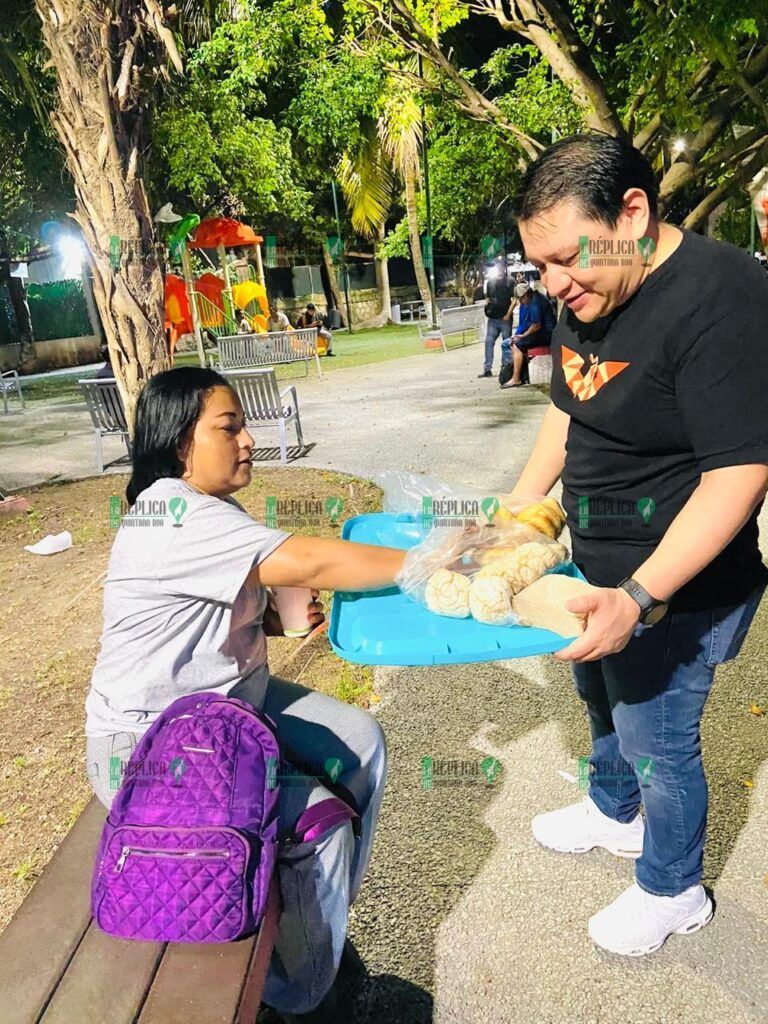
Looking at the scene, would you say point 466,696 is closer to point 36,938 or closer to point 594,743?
point 594,743

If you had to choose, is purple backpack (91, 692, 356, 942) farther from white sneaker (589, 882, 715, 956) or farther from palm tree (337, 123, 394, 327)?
palm tree (337, 123, 394, 327)

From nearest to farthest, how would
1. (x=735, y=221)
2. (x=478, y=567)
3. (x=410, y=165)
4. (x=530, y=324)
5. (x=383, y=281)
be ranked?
(x=478, y=567), (x=530, y=324), (x=735, y=221), (x=410, y=165), (x=383, y=281)

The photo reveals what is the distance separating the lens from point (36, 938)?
165cm

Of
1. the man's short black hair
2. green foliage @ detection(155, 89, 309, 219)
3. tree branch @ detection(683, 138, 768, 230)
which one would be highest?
green foliage @ detection(155, 89, 309, 219)

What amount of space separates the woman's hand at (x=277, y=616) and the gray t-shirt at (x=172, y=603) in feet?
1.08

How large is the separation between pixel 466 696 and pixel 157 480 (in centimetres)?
215

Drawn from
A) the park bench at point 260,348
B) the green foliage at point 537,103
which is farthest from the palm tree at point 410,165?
the green foliage at point 537,103

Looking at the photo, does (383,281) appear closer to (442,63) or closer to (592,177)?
(442,63)

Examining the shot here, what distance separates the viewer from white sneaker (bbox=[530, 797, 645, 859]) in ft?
8.38

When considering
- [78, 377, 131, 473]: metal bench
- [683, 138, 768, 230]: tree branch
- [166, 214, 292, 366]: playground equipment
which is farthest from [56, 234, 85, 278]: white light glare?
[683, 138, 768, 230]: tree branch

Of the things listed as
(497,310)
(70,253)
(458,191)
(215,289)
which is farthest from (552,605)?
(70,253)

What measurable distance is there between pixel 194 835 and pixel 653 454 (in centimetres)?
128

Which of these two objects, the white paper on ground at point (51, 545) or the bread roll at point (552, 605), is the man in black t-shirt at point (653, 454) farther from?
the white paper on ground at point (51, 545)

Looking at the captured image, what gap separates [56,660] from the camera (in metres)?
4.30
